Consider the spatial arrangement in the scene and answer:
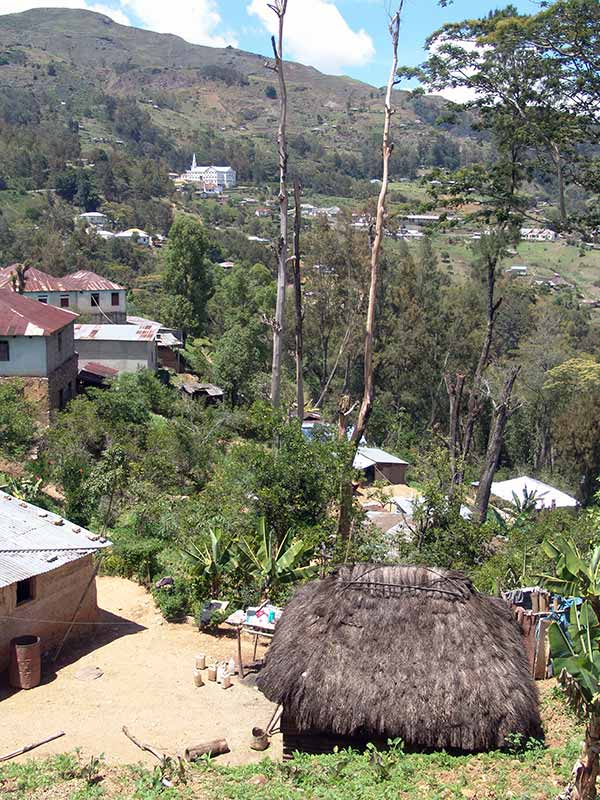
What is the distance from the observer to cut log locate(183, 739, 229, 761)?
361 inches

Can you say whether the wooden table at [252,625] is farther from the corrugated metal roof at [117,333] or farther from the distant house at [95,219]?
the distant house at [95,219]

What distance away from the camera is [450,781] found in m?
7.59

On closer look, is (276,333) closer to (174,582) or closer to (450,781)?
(174,582)

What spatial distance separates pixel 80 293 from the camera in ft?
Answer: 111

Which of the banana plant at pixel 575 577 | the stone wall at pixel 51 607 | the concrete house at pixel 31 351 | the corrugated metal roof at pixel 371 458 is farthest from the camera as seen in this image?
the corrugated metal roof at pixel 371 458

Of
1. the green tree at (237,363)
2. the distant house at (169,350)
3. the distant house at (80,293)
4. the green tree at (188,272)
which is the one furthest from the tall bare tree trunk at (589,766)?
the green tree at (188,272)

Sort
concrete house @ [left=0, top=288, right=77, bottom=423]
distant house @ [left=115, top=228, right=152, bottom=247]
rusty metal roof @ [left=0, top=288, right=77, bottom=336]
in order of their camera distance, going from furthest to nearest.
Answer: distant house @ [left=115, top=228, right=152, bottom=247] → concrete house @ [left=0, top=288, right=77, bottom=423] → rusty metal roof @ [left=0, top=288, right=77, bottom=336]

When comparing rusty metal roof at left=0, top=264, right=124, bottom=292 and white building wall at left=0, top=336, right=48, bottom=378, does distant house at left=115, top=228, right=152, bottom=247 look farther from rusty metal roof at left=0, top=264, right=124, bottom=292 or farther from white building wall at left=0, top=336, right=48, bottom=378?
white building wall at left=0, top=336, right=48, bottom=378

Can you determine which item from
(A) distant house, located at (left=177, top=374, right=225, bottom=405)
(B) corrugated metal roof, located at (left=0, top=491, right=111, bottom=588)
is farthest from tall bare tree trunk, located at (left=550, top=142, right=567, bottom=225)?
(A) distant house, located at (left=177, top=374, right=225, bottom=405)

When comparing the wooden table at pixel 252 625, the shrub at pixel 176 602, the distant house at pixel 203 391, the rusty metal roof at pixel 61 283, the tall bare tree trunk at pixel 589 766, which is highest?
the rusty metal roof at pixel 61 283

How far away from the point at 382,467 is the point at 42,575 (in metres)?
17.7

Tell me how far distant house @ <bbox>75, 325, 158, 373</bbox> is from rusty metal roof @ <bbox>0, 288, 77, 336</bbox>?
4559 millimetres

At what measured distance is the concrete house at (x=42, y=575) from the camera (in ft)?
37.8

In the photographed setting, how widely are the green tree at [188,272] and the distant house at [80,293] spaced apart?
10.0ft
